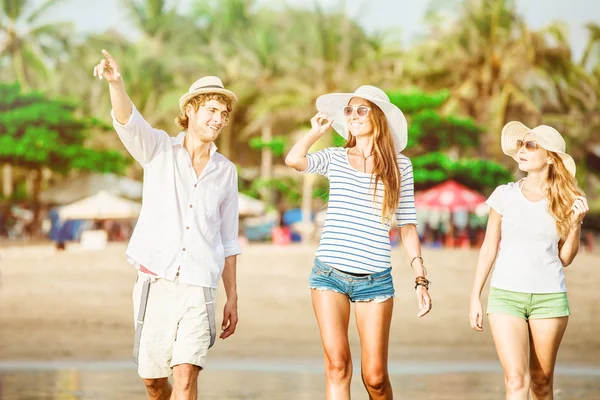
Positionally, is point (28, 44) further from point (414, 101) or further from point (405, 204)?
point (405, 204)

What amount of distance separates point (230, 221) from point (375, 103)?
2.93 ft

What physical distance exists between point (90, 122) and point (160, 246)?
5294cm

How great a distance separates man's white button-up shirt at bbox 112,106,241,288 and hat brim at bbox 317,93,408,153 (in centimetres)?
72

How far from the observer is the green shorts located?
5.55 metres

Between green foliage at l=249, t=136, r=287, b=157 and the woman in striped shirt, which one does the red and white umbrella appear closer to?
green foliage at l=249, t=136, r=287, b=157

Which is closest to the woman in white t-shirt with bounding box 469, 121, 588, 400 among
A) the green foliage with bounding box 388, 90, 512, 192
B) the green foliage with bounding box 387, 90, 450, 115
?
the green foliage with bounding box 388, 90, 512, 192

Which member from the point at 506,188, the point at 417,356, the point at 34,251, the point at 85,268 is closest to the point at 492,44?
the point at 34,251

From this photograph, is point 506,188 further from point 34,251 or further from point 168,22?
point 168,22

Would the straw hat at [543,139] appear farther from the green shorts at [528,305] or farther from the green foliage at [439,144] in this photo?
the green foliage at [439,144]

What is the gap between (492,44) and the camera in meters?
55.7

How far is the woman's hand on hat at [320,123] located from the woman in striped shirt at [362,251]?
10 millimetres

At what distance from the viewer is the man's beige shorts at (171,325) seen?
512cm

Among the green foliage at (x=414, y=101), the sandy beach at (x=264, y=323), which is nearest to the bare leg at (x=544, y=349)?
the sandy beach at (x=264, y=323)

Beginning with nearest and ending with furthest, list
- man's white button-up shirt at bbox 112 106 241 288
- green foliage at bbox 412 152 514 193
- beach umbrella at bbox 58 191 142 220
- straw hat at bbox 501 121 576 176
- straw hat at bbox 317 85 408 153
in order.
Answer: man's white button-up shirt at bbox 112 106 241 288 < straw hat at bbox 317 85 408 153 < straw hat at bbox 501 121 576 176 < beach umbrella at bbox 58 191 142 220 < green foliage at bbox 412 152 514 193
